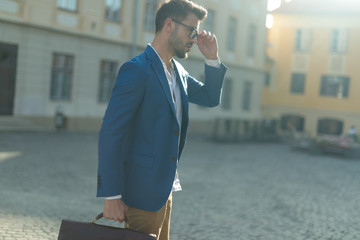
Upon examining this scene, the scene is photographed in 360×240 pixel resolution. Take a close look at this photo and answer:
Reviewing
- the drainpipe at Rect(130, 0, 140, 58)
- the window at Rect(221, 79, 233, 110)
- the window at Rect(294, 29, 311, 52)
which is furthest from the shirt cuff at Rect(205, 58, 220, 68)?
the window at Rect(294, 29, 311, 52)

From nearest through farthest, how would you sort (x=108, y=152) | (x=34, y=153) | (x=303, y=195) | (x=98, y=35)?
1. (x=108, y=152)
2. (x=303, y=195)
3. (x=34, y=153)
4. (x=98, y=35)

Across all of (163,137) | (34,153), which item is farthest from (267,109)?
(163,137)

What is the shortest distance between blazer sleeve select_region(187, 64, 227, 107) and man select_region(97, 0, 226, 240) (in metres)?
0.29

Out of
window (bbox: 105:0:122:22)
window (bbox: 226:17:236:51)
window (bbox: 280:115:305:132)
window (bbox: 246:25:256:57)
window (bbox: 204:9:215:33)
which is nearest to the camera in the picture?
window (bbox: 105:0:122:22)

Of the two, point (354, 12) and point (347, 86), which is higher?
point (354, 12)

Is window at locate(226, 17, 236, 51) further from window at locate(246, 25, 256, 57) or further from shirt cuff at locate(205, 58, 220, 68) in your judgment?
shirt cuff at locate(205, 58, 220, 68)

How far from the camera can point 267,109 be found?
3459cm

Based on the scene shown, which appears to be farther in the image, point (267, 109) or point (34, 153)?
point (267, 109)

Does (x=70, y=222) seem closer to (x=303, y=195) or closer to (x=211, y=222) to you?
(x=211, y=222)

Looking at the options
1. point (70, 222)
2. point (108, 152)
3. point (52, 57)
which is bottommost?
point (70, 222)

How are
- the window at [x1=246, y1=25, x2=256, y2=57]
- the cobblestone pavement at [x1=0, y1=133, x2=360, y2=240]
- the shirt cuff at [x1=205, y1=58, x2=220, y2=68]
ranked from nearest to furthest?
1. the shirt cuff at [x1=205, y1=58, x2=220, y2=68]
2. the cobblestone pavement at [x1=0, y1=133, x2=360, y2=240]
3. the window at [x1=246, y1=25, x2=256, y2=57]

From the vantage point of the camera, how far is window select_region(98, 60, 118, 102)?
20.2 m

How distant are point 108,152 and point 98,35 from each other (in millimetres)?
17791

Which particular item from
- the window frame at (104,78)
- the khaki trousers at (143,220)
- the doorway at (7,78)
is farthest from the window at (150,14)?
the khaki trousers at (143,220)
